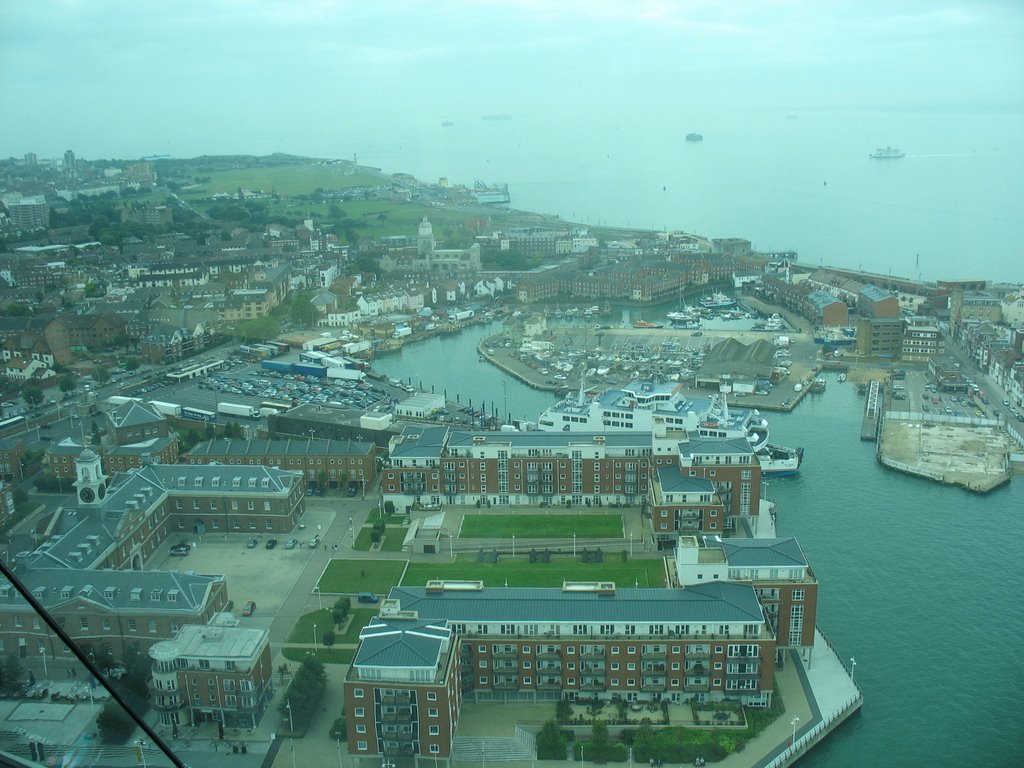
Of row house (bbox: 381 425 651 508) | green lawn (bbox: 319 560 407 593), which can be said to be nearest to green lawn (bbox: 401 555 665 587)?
green lawn (bbox: 319 560 407 593)

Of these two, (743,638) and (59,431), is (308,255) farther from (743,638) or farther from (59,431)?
(743,638)

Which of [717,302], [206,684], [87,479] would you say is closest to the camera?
[206,684]

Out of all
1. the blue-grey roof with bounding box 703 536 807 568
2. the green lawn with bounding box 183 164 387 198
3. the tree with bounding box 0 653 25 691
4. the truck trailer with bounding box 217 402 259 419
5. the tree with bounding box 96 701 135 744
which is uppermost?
the green lawn with bounding box 183 164 387 198

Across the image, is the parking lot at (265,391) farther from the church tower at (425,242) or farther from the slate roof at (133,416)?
the church tower at (425,242)

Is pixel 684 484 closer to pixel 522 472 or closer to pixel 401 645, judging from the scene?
pixel 522 472

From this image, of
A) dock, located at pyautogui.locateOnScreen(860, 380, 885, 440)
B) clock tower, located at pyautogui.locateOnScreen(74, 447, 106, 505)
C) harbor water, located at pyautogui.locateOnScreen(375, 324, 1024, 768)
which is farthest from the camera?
dock, located at pyautogui.locateOnScreen(860, 380, 885, 440)

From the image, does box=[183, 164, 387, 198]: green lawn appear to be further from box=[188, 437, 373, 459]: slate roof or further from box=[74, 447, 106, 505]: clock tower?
box=[74, 447, 106, 505]: clock tower

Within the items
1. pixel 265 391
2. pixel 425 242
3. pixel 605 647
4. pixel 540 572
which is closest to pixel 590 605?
pixel 605 647
